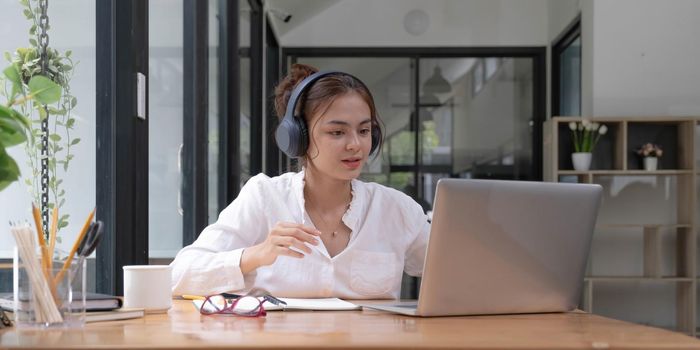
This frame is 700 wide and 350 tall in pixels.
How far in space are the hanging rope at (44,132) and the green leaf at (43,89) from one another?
621mm

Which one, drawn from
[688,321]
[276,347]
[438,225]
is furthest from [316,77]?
[688,321]

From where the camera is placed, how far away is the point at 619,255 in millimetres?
6234

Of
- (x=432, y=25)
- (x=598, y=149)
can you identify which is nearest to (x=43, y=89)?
(x=598, y=149)

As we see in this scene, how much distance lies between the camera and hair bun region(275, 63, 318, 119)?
2.24 metres

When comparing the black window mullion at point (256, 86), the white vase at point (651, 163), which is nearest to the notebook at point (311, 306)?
the black window mullion at point (256, 86)

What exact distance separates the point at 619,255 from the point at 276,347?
5.50m

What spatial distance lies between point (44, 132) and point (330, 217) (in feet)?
A: 2.17

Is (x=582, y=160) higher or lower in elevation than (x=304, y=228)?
higher

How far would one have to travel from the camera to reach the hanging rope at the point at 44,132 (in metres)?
2.02

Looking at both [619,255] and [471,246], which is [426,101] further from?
[471,246]

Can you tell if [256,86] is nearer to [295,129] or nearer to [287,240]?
[295,129]

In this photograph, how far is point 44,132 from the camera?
2051mm

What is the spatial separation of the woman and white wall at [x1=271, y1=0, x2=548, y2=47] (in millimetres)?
5365

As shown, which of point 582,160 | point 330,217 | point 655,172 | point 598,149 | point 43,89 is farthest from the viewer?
point 598,149
